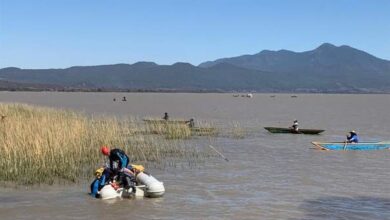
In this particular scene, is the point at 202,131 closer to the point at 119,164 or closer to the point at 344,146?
the point at 344,146

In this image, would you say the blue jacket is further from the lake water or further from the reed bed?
the reed bed

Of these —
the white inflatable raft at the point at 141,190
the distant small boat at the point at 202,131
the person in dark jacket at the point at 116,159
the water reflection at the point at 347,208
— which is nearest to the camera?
the water reflection at the point at 347,208

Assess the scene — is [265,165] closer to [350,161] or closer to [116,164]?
[350,161]

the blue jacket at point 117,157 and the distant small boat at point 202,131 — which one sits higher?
the blue jacket at point 117,157

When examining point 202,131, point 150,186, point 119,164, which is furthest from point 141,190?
Result: point 202,131

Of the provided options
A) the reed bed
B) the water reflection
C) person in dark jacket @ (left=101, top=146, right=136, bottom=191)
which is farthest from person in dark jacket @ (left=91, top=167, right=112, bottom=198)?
the water reflection

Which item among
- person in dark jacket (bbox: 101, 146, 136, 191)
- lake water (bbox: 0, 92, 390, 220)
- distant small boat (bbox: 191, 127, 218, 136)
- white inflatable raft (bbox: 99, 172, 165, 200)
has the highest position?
person in dark jacket (bbox: 101, 146, 136, 191)

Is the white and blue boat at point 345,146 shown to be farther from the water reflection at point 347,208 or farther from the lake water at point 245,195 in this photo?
the water reflection at point 347,208

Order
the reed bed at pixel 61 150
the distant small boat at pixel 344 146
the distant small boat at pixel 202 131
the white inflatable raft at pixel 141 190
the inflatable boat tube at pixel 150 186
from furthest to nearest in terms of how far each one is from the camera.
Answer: the distant small boat at pixel 202 131
the distant small boat at pixel 344 146
the reed bed at pixel 61 150
the inflatable boat tube at pixel 150 186
the white inflatable raft at pixel 141 190

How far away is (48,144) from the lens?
65.6ft

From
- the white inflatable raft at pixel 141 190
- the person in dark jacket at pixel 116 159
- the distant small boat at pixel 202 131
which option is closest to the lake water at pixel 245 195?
the white inflatable raft at pixel 141 190

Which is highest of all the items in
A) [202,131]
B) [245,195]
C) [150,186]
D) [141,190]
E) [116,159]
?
[116,159]

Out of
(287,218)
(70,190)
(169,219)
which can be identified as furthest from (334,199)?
(70,190)

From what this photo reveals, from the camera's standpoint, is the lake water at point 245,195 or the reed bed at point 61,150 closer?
the lake water at point 245,195
